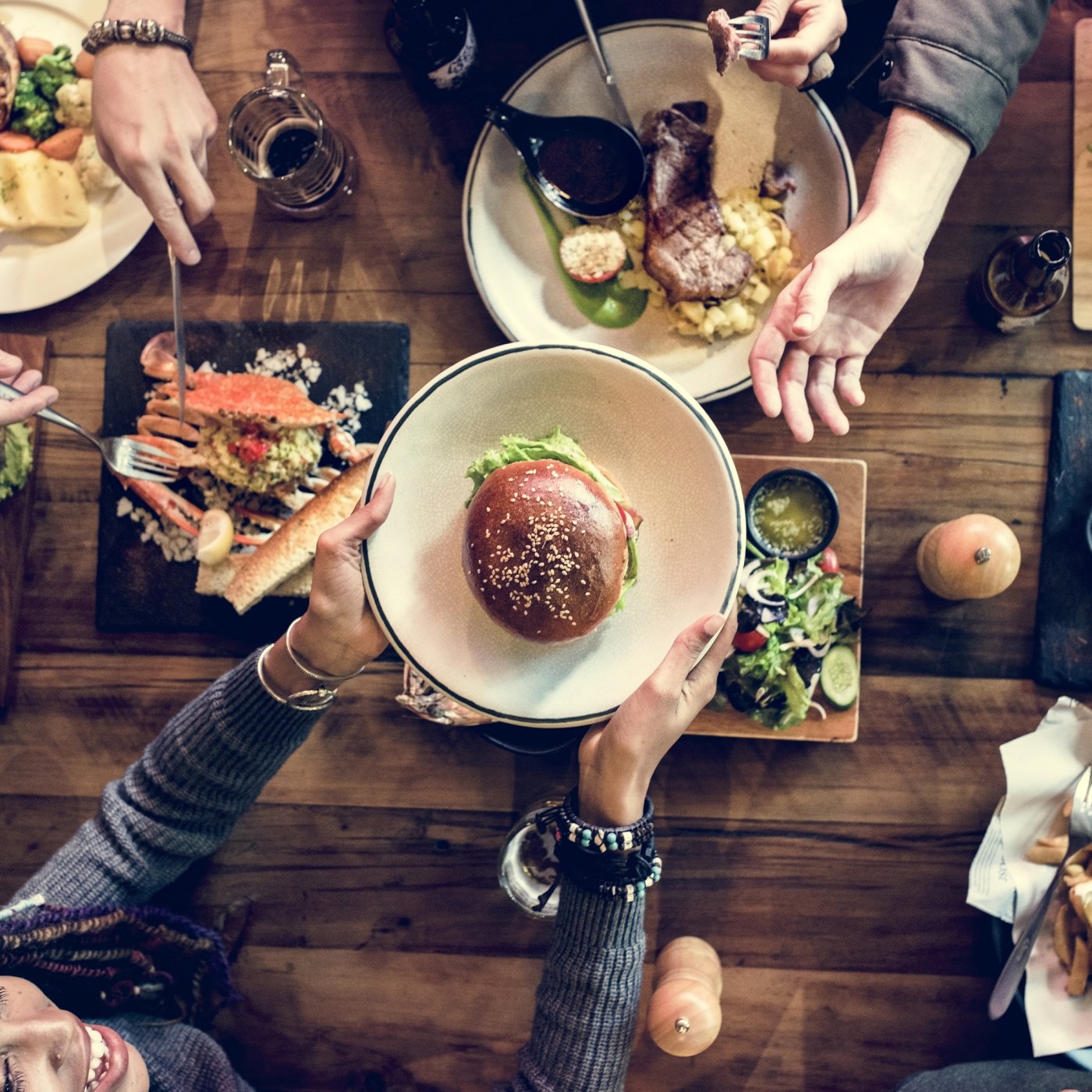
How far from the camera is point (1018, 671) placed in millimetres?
2184

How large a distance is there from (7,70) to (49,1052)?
2.18 meters

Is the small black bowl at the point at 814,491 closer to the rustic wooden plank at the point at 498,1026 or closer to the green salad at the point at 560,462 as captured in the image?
the green salad at the point at 560,462

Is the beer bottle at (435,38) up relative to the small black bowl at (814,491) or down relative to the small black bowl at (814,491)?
up

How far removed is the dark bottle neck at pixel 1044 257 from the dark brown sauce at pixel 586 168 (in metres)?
0.92

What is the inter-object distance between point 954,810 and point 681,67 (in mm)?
1931

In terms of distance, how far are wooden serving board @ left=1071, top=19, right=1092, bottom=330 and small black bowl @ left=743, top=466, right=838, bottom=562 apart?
0.77 metres

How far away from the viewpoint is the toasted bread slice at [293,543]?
2119 millimetres

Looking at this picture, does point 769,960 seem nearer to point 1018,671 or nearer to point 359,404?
point 1018,671

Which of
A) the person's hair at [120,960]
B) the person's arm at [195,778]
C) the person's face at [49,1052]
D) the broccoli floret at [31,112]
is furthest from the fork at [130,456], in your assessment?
the person's face at [49,1052]

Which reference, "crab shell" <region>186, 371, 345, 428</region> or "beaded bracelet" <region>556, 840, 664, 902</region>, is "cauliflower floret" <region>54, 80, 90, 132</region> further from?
"beaded bracelet" <region>556, 840, 664, 902</region>

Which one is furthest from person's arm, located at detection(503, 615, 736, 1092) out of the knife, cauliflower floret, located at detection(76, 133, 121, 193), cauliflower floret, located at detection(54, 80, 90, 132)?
cauliflower floret, located at detection(54, 80, 90, 132)

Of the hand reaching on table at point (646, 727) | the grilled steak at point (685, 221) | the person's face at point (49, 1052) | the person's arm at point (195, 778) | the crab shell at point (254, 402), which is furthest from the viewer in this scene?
the crab shell at point (254, 402)

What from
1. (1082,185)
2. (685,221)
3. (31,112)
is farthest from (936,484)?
(31,112)

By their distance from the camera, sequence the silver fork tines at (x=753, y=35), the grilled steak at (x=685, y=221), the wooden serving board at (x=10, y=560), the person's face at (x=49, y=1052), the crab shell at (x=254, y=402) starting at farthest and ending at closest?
the wooden serving board at (x=10, y=560)
the crab shell at (x=254, y=402)
the grilled steak at (x=685, y=221)
the silver fork tines at (x=753, y=35)
the person's face at (x=49, y=1052)
